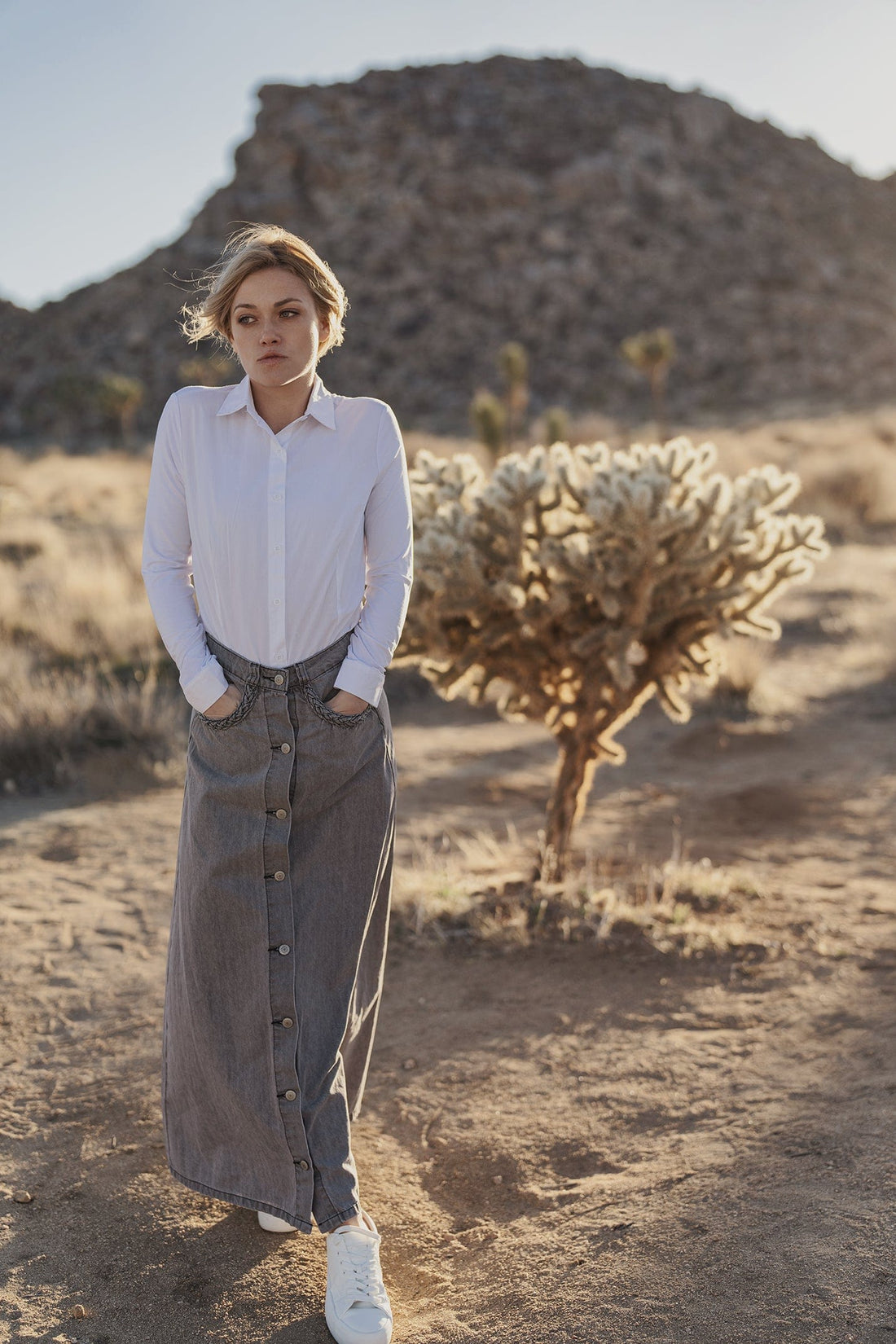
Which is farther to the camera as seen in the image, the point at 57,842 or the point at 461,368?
the point at 461,368

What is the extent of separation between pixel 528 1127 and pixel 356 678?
1.56 meters

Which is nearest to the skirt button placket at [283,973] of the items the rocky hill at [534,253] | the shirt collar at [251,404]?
the shirt collar at [251,404]

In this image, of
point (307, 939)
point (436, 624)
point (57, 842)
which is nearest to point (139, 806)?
point (57, 842)

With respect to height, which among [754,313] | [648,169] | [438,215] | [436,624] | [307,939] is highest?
[648,169]

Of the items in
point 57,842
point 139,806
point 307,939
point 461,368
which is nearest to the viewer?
point 307,939

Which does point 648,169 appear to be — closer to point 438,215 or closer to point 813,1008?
point 438,215

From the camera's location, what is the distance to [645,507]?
3912mm

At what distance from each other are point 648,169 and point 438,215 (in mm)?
10052

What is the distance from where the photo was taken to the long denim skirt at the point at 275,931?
232cm

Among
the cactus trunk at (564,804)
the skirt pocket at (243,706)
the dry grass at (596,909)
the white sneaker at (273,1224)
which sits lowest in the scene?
the white sneaker at (273,1224)

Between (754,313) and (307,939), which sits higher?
(754,313)

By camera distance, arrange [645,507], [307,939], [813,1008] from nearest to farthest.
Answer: [307,939], [813,1008], [645,507]

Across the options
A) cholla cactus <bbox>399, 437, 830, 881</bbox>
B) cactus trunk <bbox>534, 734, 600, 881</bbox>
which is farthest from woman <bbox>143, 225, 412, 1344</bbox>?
cactus trunk <bbox>534, 734, 600, 881</bbox>

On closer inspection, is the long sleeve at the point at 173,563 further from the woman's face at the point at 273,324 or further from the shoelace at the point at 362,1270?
the shoelace at the point at 362,1270
